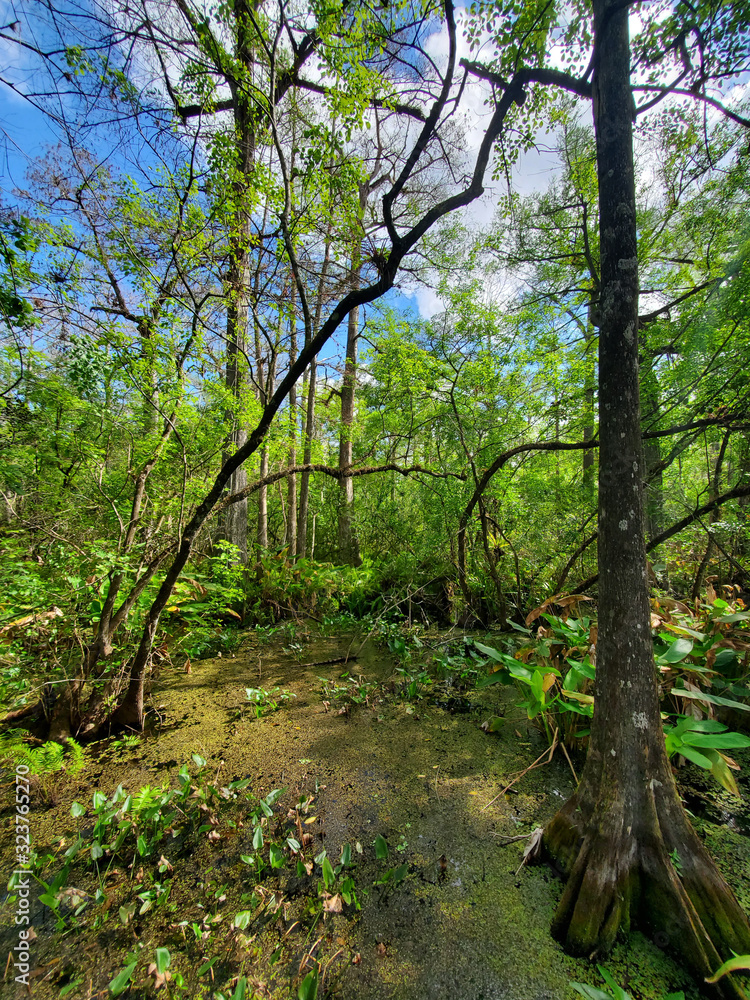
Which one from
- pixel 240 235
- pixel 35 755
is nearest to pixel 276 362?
pixel 240 235

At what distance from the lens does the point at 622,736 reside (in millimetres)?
1264

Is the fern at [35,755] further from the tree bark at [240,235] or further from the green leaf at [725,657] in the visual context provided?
the green leaf at [725,657]

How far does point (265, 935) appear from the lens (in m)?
1.23

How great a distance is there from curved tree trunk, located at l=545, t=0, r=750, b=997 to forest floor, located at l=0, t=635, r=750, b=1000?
0.37 feet

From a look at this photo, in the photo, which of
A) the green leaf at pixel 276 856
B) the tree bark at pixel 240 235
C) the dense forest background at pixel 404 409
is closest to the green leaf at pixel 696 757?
the dense forest background at pixel 404 409

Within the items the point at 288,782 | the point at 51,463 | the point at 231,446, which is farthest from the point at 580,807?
the point at 51,463

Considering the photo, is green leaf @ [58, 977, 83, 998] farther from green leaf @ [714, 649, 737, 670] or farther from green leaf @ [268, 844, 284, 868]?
green leaf @ [714, 649, 737, 670]

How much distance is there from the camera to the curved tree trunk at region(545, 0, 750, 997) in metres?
1.14

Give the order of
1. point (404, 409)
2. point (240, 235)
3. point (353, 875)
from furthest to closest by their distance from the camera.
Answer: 1. point (404, 409)
2. point (240, 235)
3. point (353, 875)

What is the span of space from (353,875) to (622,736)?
123cm

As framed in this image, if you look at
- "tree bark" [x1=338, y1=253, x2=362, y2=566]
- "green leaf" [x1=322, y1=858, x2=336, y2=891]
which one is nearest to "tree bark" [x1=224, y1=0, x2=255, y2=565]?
"tree bark" [x1=338, y1=253, x2=362, y2=566]

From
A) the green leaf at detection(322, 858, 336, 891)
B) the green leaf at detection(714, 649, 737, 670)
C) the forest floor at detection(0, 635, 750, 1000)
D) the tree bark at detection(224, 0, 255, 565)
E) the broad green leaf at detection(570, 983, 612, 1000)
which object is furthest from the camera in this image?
the tree bark at detection(224, 0, 255, 565)

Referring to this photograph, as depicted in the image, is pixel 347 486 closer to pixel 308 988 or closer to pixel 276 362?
pixel 276 362

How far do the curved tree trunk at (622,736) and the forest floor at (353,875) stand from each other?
4.5 inches
